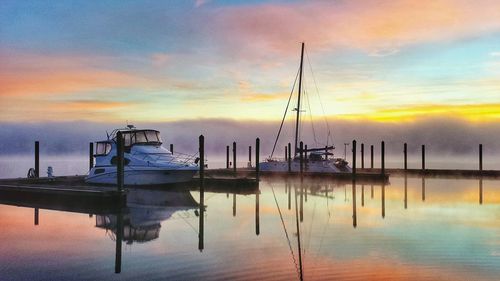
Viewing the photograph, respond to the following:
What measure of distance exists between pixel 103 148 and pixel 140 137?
109 inches

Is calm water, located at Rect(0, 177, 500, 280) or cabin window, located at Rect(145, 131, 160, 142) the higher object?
cabin window, located at Rect(145, 131, 160, 142)

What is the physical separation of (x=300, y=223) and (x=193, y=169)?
14.1 meters

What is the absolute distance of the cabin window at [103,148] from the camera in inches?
1358

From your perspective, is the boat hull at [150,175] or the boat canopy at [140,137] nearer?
the boat hull at [150,175]

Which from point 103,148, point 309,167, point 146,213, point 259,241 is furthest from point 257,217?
point 309,167

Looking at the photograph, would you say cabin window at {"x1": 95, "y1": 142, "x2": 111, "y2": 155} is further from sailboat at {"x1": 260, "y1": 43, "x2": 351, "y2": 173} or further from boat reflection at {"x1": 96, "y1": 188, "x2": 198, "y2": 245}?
sailboat at {"x1": 260, "y1": 43, "x2": 351, "y2": 173}

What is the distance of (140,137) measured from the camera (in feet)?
113

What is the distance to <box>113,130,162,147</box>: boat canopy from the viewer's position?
34000 millimetres

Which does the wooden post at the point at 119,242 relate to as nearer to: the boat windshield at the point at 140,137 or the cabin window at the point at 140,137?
the boat windshield at the point at 140,137

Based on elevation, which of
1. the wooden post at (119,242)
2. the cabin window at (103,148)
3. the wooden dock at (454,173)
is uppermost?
the cabin window at (103,148)

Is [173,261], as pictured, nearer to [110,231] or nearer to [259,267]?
[259,267]

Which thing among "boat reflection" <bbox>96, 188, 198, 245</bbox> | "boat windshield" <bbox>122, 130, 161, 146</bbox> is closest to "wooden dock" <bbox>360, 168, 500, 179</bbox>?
"boat windshield" <bbox>122, 130, 161, 146</bbox>

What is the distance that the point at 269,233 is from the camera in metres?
17.5

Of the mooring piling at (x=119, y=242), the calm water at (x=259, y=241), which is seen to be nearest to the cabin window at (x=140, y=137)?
the calm water at (x=259, y=241)
